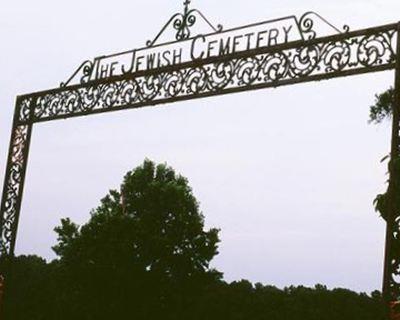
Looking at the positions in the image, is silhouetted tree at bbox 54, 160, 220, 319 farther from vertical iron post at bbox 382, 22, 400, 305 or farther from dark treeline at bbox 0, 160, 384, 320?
vertical iron post at bbox 382, 22, 400, 305

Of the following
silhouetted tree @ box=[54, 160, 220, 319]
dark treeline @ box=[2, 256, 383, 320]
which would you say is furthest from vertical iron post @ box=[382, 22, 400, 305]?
silhouetted tree @ box=[54, 160, 220, 319]

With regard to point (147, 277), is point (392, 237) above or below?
below

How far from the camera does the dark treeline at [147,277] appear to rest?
10.6 meters

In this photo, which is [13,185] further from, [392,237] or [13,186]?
[392,237]

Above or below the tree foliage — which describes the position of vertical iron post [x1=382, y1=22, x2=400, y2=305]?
below

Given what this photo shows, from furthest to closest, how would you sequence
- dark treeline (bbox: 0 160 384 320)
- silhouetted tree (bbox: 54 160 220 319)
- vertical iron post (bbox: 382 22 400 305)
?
1. silhouetted tree (bbox: 54 160 220 319)
2. dark treeline (bbox: 0 160 384 320)
3. vertical iron post (bbox: 382 22 400 305)

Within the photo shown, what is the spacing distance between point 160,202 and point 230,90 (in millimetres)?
9821

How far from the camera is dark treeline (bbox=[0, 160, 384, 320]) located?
1055 cm

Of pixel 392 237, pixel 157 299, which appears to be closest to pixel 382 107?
pixel 392 237

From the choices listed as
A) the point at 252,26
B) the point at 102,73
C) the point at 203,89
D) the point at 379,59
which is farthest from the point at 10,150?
the point at 379,59

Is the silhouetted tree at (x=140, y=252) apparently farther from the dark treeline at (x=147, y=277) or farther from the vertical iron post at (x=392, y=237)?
the vertical iron post at (x=392, y=237)

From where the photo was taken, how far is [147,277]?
15.7 m

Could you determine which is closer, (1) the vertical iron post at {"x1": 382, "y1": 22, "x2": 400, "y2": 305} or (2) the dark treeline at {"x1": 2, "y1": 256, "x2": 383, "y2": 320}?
(1) the vertical iron post at {"x1": 382, "y1": 22, "x2": 400, "y2": 305}

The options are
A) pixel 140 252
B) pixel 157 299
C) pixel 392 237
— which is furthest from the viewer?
pixel 140 252
